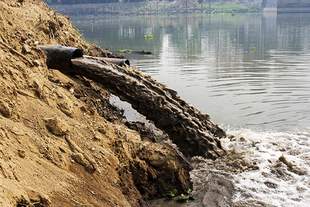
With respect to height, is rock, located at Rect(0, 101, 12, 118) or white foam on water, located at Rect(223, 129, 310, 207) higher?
rock, located at Rect(0, 101, 12, 118)

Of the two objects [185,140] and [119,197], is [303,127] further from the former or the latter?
[119,197]

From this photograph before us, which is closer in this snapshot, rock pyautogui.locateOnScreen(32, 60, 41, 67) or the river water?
rock pyautogui.locateOnScreen(32, 60, 41, 67)

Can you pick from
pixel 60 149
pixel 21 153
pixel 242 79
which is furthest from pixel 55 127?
pixel 242 79

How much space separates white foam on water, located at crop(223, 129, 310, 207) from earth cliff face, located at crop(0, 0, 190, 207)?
1.84 meters

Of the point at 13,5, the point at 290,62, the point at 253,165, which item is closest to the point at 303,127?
the point at 253,165

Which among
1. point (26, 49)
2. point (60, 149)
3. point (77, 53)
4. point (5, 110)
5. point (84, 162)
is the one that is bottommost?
point (84, 162)

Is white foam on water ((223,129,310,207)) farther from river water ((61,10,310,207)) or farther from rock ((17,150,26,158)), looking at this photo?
rock ((17,150,26,158))

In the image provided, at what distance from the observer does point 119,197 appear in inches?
395

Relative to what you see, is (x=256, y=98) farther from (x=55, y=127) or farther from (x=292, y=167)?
(x=55, y=127)

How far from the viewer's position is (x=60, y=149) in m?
9.80

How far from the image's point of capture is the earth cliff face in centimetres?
849

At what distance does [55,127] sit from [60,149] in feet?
1.98

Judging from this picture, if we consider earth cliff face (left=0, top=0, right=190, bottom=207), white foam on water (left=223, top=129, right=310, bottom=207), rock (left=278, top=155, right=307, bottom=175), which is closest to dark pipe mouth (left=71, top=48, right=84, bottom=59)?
earth cliff face (left=0, top=0, right=190, bottom=207)

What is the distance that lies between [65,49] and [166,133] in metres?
3.86
